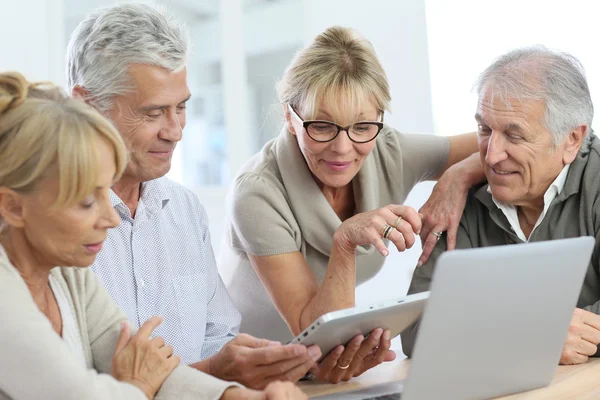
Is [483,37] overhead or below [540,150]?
overhead

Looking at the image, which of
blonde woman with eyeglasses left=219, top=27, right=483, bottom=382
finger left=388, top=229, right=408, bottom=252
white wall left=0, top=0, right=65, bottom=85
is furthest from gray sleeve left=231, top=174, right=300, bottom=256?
white wall left=0, top=0, right=65, bottom=85

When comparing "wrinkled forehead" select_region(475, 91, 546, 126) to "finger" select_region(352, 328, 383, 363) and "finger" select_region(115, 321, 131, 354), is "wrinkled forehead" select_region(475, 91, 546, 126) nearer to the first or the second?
"finger" select_region(352, 328, 383, 363)

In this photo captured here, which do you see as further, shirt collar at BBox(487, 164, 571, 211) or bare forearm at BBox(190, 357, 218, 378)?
shirt collar at BBox(487, 164, 571, 211)

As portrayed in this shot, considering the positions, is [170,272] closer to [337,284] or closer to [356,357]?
[337,284]

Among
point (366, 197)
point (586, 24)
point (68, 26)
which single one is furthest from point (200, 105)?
point (366, 197)

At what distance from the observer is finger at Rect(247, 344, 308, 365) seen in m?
1.46

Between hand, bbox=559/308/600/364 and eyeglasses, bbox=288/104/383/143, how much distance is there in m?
0.68

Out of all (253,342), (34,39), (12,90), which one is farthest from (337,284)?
(34,39)

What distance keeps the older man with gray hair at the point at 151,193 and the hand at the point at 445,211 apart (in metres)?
0.60

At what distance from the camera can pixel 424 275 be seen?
2.05m

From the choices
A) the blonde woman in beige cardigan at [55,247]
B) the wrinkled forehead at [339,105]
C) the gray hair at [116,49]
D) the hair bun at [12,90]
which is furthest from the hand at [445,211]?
the hair bun at [12,90]

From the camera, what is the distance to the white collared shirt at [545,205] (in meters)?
1.99

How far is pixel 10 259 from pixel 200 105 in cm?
482

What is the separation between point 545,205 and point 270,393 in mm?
1056
